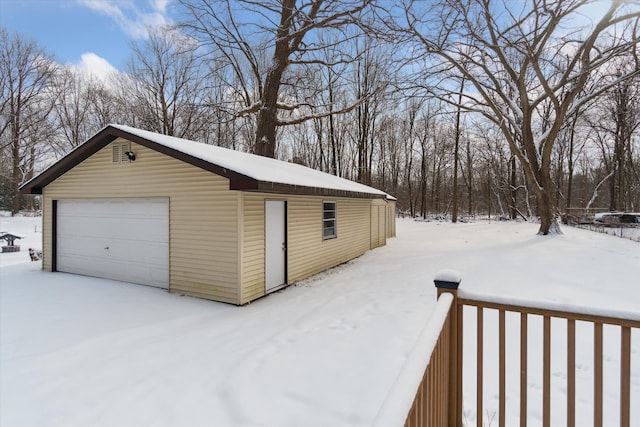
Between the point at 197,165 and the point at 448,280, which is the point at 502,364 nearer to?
the point at 448,280

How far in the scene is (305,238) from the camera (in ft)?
26.1

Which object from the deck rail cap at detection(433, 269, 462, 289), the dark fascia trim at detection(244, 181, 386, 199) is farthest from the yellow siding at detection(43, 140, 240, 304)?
the deck rail cap at detection(433, 269, 462, 289)

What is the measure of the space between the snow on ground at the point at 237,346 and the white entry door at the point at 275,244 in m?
0.40

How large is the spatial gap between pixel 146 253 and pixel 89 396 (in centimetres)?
423

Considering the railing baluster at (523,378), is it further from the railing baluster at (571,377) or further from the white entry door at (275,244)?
the white entry door at (275,244)

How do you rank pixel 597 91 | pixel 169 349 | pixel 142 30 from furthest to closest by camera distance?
pixel 142 30 < pixel 597 91 < pixel 169 349

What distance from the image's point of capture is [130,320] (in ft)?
16.5

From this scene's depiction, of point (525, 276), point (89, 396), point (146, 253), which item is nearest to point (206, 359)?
point (89, 396)

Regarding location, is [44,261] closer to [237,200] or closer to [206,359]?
[237,200]

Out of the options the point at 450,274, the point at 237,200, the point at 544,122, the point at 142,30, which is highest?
the point at 142,30

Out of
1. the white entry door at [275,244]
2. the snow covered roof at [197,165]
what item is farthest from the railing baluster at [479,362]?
the white entry door at [275,244]

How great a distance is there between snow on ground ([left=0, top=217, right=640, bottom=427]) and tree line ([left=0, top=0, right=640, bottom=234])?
8.58m

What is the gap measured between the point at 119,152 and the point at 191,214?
8.30 feet

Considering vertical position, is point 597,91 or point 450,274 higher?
point 597,91
